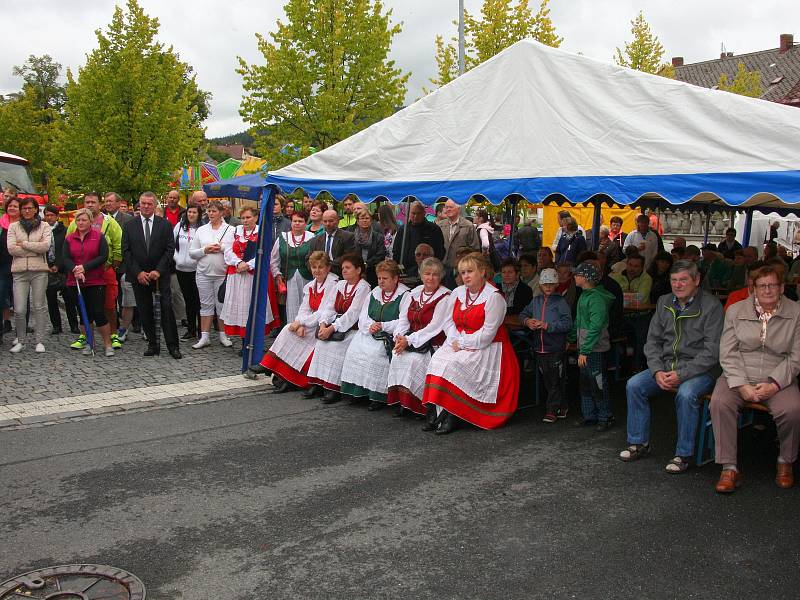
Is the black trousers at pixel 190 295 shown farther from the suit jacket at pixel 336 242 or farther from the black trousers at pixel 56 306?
the suit jacket at pixel 336 242

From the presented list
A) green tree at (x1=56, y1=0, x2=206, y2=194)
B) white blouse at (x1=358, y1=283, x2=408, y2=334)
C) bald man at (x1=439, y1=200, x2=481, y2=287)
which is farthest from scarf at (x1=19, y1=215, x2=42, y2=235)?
green tree at (x1=56, y1=0, x2=206, y2=194)

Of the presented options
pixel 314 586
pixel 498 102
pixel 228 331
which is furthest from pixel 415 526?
pixel 228 331

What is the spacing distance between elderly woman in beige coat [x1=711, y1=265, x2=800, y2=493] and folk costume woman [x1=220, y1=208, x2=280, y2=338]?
5.90 meters

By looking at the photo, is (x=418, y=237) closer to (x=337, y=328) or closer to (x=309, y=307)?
(x=309, y=307)

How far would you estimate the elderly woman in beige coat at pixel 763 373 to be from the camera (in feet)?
17.3

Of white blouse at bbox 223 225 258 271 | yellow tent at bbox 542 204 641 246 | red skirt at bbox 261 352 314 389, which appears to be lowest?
red skirt at bbox 261 352 314 389

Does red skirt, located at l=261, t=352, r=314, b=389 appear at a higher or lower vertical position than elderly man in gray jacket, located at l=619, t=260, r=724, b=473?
lower

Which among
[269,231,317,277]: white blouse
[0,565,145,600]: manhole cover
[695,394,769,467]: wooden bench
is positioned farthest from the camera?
[269,231,317,277]: white blouse

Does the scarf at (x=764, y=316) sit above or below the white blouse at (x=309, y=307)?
above

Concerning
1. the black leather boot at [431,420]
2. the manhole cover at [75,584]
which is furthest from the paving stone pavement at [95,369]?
the manhole cover at [75,584]

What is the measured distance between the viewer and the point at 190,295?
10.8m

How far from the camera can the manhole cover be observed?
376 centimetres

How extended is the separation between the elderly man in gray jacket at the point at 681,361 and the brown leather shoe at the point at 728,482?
1.17ft

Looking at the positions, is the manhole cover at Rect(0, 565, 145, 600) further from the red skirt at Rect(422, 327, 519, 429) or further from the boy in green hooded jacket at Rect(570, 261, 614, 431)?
the boy in green hooded jacket at Rect(570, 261, 614, 431)
